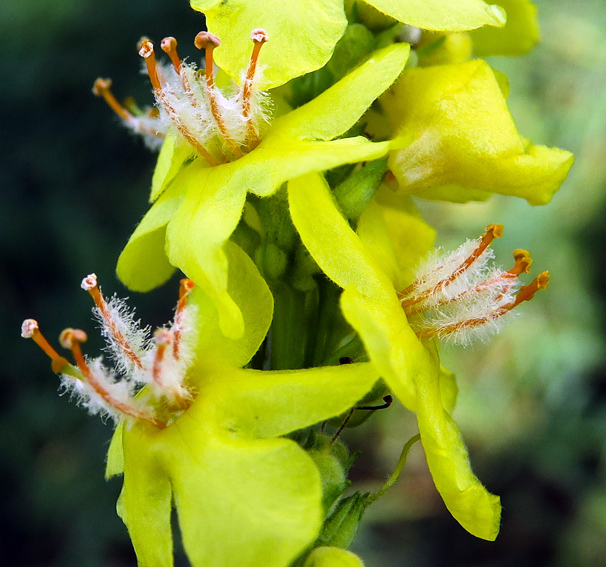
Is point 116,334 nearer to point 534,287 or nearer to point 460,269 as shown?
point 460,269

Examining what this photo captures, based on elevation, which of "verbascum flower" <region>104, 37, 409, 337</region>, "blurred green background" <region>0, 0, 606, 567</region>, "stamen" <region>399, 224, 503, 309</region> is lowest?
"blurred green background" <region>0, 0, 606, 567</region>

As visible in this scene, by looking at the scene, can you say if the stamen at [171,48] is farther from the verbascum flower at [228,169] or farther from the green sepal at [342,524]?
the green sepal at [342,524]

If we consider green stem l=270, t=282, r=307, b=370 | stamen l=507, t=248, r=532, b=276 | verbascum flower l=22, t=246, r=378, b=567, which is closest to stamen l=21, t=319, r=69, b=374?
verbascum flower l=22, t=246, r=378, b=567

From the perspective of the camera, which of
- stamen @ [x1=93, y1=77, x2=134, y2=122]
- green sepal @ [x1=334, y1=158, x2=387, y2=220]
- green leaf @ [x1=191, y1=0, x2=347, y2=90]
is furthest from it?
stamen @ [x1=93, y1=77, x2=134, y2=122]

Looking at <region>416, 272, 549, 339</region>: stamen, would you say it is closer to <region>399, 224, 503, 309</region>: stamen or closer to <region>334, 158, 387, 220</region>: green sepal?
<region>399, 224, 503, 309</region>: stamen

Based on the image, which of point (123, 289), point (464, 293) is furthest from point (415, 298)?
point (123, 289)

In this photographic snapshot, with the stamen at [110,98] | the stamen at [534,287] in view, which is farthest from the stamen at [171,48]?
the stamen at [534,287]
